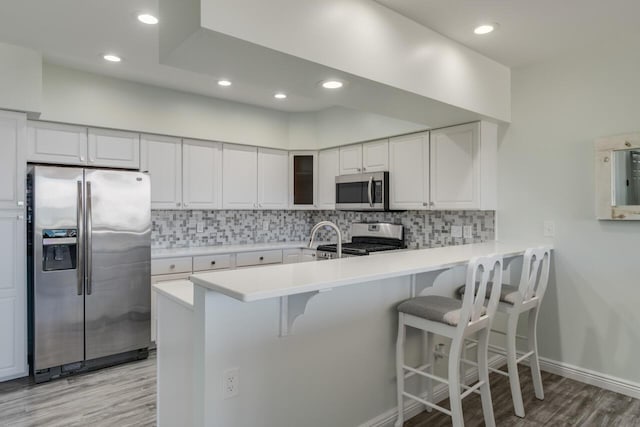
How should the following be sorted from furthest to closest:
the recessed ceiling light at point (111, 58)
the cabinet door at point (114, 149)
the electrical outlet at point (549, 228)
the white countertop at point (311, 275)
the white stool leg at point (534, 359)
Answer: the cabinet door at point (114, 149), the electrical outlet at point (549, 228), the recessed ceiling light at point (111, 58), the white stool leg at point (534, 359), the white countertop at point (311, 275)

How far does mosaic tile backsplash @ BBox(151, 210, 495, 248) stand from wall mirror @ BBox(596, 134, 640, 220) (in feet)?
2.73

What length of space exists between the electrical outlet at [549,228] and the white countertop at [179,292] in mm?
2681

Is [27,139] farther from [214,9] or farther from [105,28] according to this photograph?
[214,9]

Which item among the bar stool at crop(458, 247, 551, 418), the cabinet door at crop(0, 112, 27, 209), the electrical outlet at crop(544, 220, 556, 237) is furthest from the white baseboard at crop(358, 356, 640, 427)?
the cabinet door at crop(0, 112, 27, 209)

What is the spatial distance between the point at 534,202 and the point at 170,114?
3.40 metres

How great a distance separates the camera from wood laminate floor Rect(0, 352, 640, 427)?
234cm

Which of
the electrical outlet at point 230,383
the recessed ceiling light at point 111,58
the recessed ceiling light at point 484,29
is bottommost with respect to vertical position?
the electrical outlet at point 230,383

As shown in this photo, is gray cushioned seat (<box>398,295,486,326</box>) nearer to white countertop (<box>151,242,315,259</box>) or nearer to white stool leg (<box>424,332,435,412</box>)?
white stool leg (<box>424,332,435,412</box>)

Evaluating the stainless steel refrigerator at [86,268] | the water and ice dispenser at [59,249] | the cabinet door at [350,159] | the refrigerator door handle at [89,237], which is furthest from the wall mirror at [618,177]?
the water and ice dispenser at [59,249]

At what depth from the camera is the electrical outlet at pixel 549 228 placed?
9.95ft

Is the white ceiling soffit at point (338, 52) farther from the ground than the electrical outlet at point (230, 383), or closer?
farther from the ground

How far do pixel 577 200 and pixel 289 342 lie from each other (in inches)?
96.0

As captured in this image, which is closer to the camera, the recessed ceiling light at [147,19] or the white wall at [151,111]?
the recessed ceiling light at [147,19]

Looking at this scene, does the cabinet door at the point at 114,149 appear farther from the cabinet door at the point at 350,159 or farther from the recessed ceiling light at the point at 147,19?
the cabinet door at the point at 350,159
